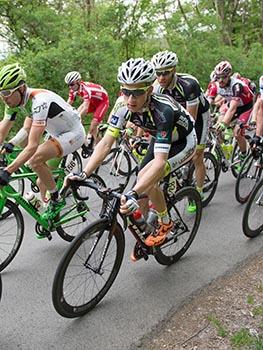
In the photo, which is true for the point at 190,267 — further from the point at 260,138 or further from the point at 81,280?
the point at 260,138

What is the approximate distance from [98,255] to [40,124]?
1.55 metres

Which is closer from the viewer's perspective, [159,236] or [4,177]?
[4,177]

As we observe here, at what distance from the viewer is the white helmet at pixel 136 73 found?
3.47m

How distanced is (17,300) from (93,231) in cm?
122

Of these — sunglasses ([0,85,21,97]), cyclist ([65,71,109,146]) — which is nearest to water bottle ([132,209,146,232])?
sunglasses ([0,85,21,97])

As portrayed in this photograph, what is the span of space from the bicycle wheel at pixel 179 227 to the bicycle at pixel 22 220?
1.26 m

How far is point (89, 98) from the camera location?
8867 mm

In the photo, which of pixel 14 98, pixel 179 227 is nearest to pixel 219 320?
pixel 179 227

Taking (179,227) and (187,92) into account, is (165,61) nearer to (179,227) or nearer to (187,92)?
(187,92)

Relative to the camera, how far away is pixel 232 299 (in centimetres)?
378

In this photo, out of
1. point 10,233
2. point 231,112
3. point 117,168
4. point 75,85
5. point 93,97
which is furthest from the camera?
point 93,97

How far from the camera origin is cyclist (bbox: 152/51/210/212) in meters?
4.98

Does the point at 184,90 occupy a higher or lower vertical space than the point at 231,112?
higher

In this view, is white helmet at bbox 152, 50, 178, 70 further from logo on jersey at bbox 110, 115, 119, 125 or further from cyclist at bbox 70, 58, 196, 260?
logo on jersey at bbox 110, 115, 119, 125
